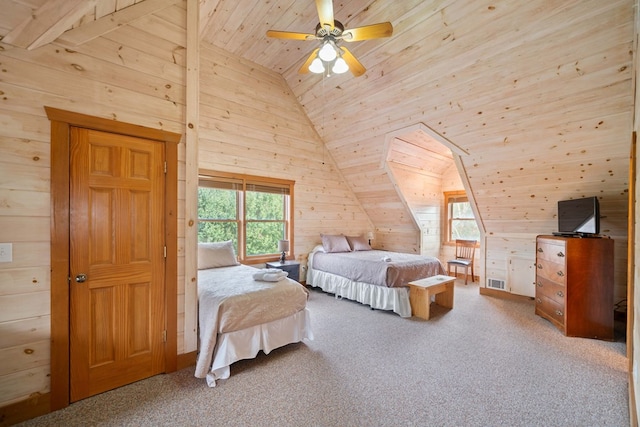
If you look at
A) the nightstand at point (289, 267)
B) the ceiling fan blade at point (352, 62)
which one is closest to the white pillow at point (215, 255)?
the nightstand at point (289, 267)

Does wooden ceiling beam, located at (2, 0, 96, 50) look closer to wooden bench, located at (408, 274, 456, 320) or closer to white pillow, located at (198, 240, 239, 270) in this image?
white pillow, located at (198, 240, 239, 270)

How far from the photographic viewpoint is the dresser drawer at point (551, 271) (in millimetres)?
3221

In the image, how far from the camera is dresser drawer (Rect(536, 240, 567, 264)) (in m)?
3.24

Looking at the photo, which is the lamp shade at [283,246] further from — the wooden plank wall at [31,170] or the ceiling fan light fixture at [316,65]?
the wooden plank wall at [31,170]

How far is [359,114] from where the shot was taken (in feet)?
14.5

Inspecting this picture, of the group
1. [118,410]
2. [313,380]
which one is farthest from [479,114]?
[118,410]

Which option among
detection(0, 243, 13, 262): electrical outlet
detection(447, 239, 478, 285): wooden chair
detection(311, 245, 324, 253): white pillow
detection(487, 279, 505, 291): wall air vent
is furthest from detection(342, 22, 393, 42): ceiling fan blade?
detection(447, 239, 478, 285): wooden chair

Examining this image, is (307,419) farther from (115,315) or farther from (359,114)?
(359,114)

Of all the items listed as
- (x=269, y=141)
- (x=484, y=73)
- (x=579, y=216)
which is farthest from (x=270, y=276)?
(x=579, y=216)

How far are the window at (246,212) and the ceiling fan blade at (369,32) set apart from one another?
2692mm

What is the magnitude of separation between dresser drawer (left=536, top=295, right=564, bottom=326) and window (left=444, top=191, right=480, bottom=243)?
92.2 inches

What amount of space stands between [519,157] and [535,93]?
941mm

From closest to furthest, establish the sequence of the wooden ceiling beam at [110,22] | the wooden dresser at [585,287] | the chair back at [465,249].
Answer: the wooden ceiling beam at [110,22] → the wooden dresser at [585,287] → the chair back at [465,249]

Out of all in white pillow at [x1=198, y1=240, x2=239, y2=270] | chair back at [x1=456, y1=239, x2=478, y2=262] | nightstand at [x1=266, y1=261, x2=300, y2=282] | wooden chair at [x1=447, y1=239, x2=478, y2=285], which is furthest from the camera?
chair back at [x1=456, y1=239, x2=478, y2=262]
